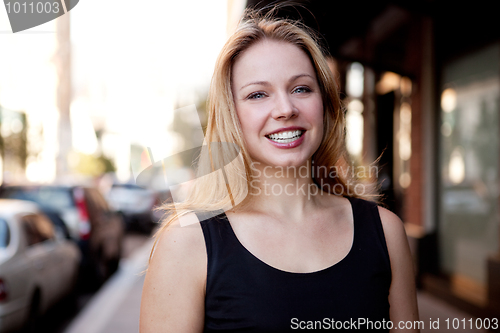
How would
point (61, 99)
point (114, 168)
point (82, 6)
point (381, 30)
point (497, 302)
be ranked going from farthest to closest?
point (114, 168) → point (61, 99) → point (381, 30) → point (497, 302) → point (82, 6)

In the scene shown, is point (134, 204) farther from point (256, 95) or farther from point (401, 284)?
point (401, 284)

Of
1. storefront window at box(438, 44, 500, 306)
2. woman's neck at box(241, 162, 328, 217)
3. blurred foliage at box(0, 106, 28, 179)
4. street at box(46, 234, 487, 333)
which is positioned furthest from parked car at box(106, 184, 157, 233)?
woman's neck at box(241, 162, 328, 217)

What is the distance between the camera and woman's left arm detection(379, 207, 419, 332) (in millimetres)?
1603

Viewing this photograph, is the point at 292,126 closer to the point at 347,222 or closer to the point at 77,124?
the point at 347,222

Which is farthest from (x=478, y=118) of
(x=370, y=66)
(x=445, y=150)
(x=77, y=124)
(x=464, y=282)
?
(x=77, y=124)

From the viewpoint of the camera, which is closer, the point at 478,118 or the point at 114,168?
the point at 478,118

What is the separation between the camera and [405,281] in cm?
161

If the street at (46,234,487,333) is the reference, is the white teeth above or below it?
above

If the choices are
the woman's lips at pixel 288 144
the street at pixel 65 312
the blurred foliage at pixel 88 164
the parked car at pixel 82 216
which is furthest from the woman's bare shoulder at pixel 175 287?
the blurred foliage at pixel 88 164

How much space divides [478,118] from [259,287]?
180 inches

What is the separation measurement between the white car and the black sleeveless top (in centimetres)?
318

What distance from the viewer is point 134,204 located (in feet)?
41.2

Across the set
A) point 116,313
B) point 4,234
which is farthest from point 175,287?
point 116,313

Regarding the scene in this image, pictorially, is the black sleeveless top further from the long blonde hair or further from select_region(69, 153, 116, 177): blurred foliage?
select_region(69, 153, 116, 177): blurred foliage
